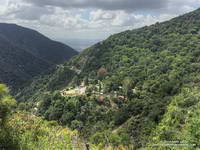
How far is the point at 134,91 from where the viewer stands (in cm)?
7431

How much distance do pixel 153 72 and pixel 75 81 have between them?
29292 millimetres

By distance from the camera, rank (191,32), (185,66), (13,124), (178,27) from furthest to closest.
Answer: (178,27) → (191,32) → (185,66) → (13,124)

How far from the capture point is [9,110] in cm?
1280

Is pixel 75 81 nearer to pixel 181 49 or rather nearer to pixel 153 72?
pixel 153 72

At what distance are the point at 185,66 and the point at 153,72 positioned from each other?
32.1 ft

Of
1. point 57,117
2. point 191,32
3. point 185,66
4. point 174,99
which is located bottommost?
point 57,117

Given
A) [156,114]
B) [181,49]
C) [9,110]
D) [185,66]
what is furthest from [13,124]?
[181,49]

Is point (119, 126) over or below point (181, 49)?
below

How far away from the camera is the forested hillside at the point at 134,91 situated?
46.7 m

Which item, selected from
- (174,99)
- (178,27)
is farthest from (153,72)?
(178,27)

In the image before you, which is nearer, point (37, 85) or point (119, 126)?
point (119, 126)

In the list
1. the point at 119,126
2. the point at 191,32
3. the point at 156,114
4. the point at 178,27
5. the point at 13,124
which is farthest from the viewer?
the point at 178,27

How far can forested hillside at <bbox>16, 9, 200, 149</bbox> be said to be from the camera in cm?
4672

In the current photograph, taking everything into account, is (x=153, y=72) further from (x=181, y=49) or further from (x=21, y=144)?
(x=21, y=144)
